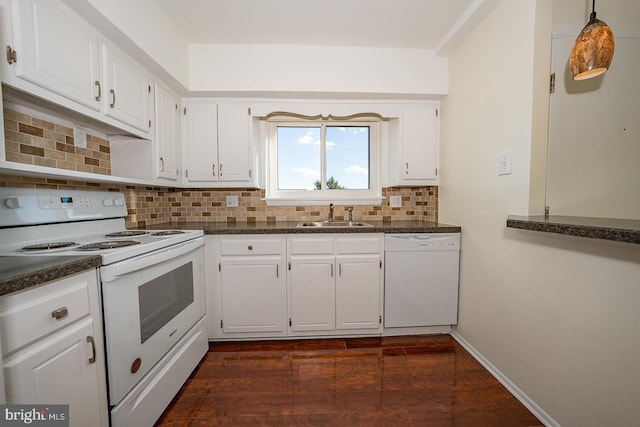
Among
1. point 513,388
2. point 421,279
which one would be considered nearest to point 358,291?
point 421,279

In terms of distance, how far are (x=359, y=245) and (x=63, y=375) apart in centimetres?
171

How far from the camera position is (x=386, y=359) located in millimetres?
1837

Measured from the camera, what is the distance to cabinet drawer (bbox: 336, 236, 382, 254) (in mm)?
2027

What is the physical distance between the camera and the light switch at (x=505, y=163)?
154 centimetres

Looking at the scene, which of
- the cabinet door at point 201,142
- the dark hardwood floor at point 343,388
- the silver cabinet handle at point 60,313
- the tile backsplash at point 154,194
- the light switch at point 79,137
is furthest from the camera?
the cabinet door at point 201,142

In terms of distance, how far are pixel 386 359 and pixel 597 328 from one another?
1.18 metres

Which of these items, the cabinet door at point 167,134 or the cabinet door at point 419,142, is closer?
the cabinet door at point 167,134

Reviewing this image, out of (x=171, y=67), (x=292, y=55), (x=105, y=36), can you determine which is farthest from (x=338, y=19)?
(x=105, y=36)

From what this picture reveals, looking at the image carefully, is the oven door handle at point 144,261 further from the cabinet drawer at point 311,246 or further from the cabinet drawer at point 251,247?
the cabinet drawer at point 311,246

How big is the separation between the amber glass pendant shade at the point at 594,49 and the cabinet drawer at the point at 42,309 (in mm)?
2298

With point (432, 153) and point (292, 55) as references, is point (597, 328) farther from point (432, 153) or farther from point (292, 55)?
point (292, 55)

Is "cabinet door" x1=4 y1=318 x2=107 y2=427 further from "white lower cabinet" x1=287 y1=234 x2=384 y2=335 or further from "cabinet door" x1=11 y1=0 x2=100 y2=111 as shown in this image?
"white lower cabinet" x1=287 y1=234 x2=384 y2=335

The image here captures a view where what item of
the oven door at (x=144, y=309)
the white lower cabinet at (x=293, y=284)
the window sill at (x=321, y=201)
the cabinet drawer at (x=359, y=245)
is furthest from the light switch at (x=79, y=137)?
the cabinet drawer at (x=359, y=245)

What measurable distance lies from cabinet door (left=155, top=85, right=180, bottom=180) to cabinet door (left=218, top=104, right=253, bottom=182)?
0.35 meters
